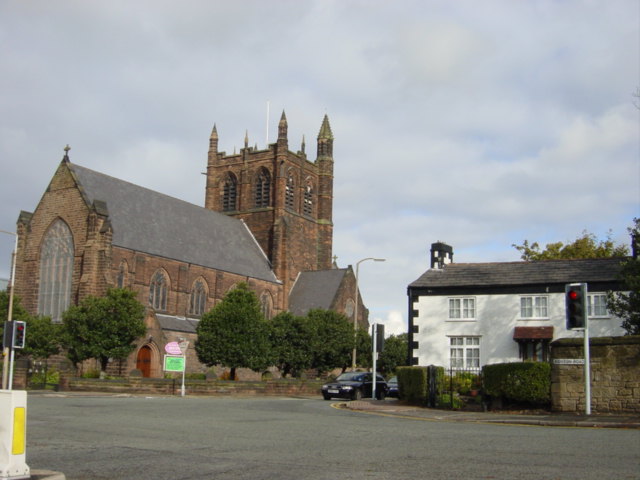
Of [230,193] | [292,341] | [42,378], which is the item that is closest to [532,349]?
[292,341]

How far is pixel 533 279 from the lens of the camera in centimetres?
3541

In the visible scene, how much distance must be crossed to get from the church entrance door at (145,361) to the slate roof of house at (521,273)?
24.1 m

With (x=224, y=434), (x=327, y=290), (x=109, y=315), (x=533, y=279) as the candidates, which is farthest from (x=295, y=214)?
(x=224, y=434)

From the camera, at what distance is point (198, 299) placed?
63312mm

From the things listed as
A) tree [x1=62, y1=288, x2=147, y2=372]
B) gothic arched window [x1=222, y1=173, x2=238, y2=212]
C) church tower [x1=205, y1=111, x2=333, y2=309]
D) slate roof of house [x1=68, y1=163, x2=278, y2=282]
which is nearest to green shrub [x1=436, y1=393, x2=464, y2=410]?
tree [x1=62, y1=288, x2=147, y2=372]

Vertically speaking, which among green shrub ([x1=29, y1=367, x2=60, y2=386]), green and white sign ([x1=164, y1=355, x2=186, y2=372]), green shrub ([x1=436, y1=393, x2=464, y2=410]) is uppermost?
green and white sign ([x1=164, y1=355, x2=186, y2=372])

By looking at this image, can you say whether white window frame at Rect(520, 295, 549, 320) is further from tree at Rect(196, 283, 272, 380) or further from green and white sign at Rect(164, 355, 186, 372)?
tree at Rect(196, 283, 272, 380)

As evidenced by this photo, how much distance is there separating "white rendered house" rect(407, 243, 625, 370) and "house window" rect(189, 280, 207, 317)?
29914mm

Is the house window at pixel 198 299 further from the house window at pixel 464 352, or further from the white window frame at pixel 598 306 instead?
the white window frame at pixel 598 306

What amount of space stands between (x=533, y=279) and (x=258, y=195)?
4651 cm

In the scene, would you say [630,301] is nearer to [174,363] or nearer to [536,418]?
[536,418]

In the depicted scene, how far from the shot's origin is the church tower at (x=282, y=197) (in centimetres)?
7512

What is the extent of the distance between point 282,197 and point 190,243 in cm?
1400

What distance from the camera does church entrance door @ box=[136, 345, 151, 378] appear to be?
5266 cm
